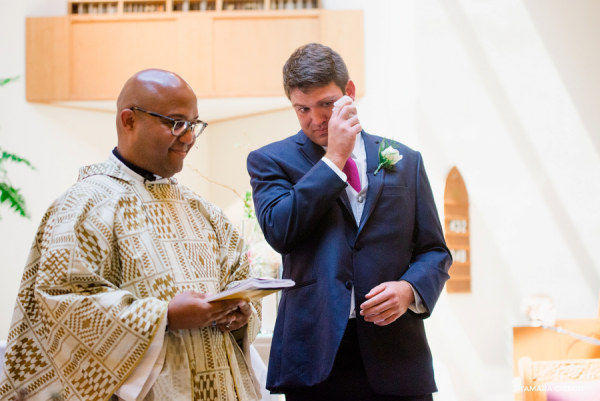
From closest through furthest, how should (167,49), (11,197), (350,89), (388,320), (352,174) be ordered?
1. (388,320)
2. (352,174)
3. (350,89)
4. (11,197)
5. (167,49)

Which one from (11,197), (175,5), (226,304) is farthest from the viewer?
(175,5)

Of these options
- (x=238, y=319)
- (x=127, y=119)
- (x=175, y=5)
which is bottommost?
(x=238, y=319)

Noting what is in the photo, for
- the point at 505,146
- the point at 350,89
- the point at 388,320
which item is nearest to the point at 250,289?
the point at 388,320

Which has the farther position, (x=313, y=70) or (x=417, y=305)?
(x=313, y=70)

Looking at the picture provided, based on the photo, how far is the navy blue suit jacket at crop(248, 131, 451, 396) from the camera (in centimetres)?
152

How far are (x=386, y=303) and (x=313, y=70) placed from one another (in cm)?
70

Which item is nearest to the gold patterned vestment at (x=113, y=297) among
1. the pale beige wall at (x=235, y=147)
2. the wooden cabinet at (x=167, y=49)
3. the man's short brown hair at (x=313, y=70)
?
the man's short brown hair at (x=313, y=70)

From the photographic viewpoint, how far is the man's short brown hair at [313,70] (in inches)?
66.3

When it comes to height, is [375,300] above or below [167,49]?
below

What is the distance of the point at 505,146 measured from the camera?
181 inches

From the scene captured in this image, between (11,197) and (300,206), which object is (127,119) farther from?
(11,197)

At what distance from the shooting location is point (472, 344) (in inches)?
175

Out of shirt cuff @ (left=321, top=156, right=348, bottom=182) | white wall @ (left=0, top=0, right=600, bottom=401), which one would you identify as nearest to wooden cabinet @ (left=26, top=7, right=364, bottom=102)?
white wall @ (left=0, top=0, right=600, bottom=401)

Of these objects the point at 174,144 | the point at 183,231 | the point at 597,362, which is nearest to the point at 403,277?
the point at 183,231
